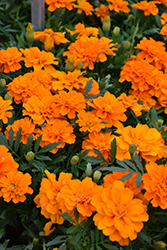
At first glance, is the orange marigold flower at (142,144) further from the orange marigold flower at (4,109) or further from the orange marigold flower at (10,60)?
the orange marigold flower at (10,60)

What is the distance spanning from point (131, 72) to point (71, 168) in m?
0.50

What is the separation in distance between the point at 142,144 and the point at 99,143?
156 mm

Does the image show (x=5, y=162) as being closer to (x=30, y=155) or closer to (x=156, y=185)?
(x=30, y=155)

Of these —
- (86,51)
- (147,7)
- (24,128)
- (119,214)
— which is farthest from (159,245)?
(147,7)

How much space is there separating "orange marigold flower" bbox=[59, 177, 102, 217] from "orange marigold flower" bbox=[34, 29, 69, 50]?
0.70m

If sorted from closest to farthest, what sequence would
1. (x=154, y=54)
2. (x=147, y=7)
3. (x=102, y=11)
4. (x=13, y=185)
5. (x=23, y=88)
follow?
(x=13, y=185) < (x=23, y=88) < (x=154, y=54) < (x=147, y=7) < (x=102, y=11)

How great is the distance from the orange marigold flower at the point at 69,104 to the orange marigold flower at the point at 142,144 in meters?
0.17

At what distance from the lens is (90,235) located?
0.73 metres

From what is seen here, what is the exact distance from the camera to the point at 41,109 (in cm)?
95

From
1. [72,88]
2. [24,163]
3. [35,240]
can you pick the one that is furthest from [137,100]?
[35,240]

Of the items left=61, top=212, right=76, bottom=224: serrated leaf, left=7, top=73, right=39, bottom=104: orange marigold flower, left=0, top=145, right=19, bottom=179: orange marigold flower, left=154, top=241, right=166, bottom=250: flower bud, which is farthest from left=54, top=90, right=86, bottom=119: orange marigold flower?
left=154, top=241, right=166, bottom=250: flower bud

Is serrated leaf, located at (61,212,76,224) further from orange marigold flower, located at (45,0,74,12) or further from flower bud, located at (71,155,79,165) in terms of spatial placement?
orange marigold flower, located at (45,0,74,12)

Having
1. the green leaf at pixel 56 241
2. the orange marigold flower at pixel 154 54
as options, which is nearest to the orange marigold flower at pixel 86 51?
the orange marigold flower at pixel 154 54

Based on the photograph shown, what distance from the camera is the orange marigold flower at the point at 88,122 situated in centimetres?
93
